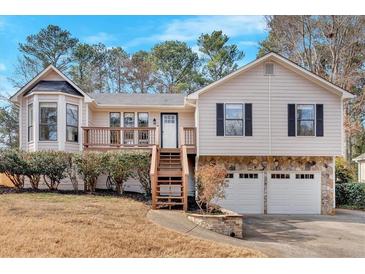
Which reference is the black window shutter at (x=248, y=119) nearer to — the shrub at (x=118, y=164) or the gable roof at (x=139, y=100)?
the gable roof at (x=139, y=100)

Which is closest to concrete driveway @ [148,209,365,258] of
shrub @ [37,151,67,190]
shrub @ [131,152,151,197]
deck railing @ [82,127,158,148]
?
shrub @ [131,152,151,197]

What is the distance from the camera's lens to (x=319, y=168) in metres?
16.0

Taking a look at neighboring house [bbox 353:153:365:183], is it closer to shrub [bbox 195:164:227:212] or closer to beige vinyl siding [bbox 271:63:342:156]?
beige vinyl siding [bbox 271:63:342:156]

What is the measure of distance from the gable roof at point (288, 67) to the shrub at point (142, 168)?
112 inches

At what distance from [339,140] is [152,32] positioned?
42.2 ft

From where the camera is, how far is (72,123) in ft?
54.7

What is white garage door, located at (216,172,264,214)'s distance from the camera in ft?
52.2

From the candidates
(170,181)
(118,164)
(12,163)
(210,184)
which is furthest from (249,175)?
(12,163)

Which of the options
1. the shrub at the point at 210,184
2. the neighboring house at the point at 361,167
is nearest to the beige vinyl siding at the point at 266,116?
the shrub at the point at 210,184

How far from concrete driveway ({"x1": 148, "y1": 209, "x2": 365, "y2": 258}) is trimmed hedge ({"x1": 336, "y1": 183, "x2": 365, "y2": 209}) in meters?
3.84

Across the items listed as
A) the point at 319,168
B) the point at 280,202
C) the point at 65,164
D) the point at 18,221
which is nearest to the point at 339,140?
the point at 319,168

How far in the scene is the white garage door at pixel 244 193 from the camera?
1591cm

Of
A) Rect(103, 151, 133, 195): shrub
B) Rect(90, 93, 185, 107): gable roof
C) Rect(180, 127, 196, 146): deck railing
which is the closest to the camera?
Rect(103, 151, 133, 195): shrub

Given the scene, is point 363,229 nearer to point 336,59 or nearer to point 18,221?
point 18,221
